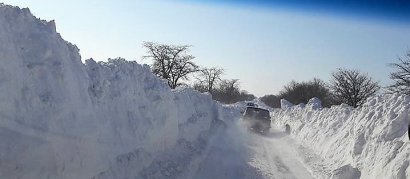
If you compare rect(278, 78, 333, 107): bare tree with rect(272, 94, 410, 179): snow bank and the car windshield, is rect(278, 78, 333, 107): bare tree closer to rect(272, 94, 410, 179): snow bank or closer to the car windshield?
the car windshield

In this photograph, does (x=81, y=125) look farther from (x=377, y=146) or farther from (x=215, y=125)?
(x=215, y=125)

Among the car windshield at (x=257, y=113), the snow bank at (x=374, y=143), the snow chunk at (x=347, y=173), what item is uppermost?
the car windshield at (x=257, y=113)

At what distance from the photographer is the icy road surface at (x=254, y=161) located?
14203 mm

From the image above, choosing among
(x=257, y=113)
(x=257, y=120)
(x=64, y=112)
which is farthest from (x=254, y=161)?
(x=257, y=113)

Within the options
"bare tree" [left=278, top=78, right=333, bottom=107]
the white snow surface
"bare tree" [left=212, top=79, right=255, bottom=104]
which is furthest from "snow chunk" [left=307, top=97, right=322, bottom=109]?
"bare tree" [left=212, top=79, right=255, bottom=104]

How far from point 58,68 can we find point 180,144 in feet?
29.6

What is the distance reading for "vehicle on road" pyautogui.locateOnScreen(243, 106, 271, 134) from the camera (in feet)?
93.6

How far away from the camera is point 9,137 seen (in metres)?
7.47

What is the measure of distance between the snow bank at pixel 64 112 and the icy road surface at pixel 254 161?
142 centimetres

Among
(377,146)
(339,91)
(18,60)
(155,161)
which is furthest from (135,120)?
(339,91)

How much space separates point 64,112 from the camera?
886 cm

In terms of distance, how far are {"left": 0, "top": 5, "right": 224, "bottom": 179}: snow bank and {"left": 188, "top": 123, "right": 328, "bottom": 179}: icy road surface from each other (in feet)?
4.66

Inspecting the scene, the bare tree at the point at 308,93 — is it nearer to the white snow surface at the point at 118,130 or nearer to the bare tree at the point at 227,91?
the bare tree at the point at 227,91

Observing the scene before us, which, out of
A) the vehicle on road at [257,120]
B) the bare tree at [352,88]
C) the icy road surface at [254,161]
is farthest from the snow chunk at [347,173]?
the bare tree at [352,88]
